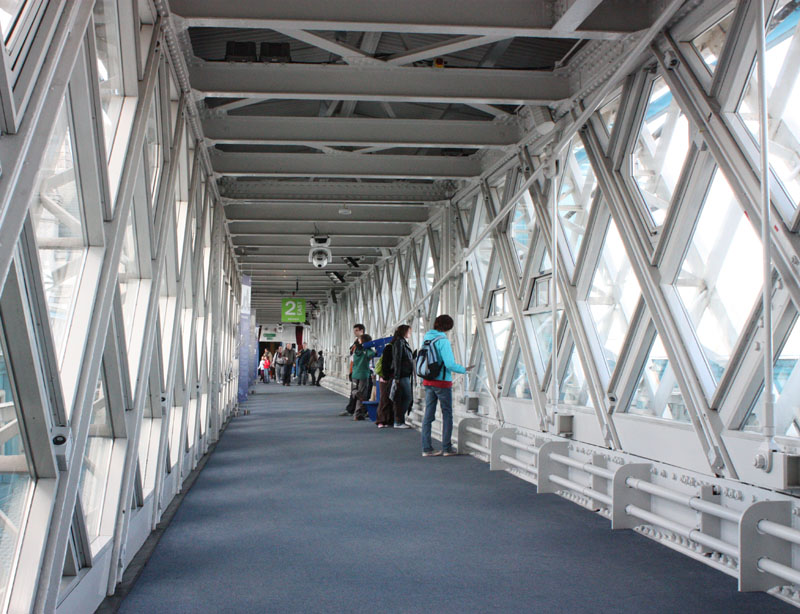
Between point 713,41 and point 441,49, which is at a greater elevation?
point 441,49

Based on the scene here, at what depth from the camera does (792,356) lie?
11.8ft

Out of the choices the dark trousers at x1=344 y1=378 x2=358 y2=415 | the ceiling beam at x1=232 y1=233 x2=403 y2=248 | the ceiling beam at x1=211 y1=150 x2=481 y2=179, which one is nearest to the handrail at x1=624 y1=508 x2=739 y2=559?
the ceiling beam at x1=211 y1=150 x2=481 y2=179

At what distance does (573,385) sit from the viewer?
6.49 m

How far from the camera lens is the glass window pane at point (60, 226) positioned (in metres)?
2.35

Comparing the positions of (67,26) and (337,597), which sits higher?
(67,26)

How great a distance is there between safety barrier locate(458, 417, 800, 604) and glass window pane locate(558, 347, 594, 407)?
49 centimetres

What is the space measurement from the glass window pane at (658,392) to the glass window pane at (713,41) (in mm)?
1832

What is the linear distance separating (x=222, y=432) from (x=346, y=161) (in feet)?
14.9

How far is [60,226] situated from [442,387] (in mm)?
5393

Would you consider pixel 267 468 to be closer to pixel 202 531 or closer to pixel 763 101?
pixel 202 531

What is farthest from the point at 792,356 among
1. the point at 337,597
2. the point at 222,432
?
the point at 222,432

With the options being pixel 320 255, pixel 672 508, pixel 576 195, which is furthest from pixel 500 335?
pixel 320 255

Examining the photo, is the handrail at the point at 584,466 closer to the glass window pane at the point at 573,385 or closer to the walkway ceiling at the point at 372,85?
the glass window pane at the point at 573,385

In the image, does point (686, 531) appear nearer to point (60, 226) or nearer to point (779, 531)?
point (779, 531)
